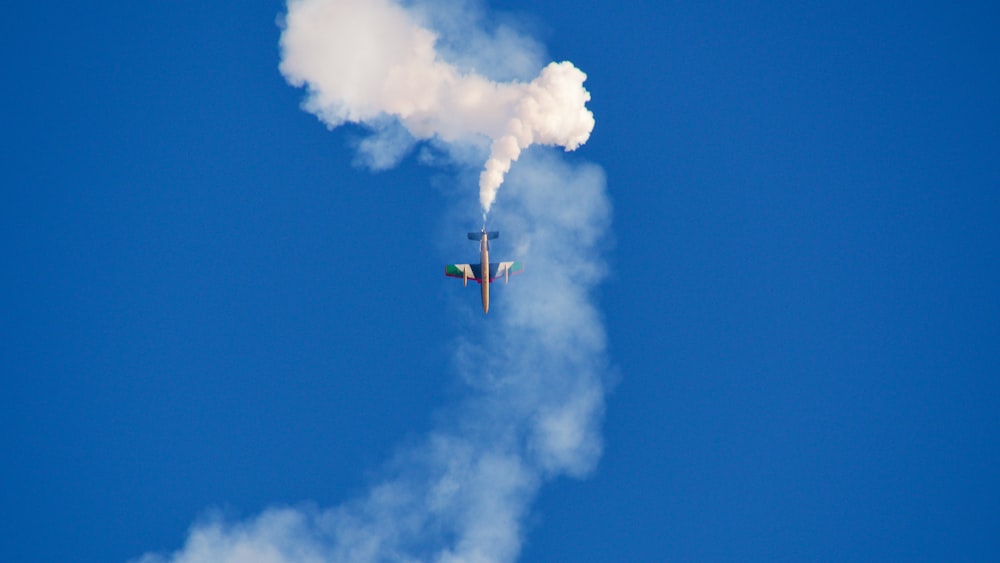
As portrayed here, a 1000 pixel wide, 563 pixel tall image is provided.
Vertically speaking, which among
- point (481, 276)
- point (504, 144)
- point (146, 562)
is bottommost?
point (146, 562)

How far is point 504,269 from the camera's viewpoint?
3989 inches

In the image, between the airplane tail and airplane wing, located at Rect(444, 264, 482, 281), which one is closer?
the airplane tail

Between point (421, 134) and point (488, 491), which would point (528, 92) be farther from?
point (488, 491)

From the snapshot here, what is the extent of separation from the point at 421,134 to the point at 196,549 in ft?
113

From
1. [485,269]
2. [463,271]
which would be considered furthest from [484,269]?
[463,271]

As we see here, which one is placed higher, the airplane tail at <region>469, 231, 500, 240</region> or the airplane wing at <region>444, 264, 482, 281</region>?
the airplane tail at <region>469, 231, 500, 240</region>

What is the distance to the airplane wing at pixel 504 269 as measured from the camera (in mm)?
100750

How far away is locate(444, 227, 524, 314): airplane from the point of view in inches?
3853

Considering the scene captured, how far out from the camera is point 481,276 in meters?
98.2

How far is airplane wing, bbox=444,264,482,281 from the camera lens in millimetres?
100125

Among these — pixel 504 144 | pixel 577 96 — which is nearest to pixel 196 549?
pixel 504 144

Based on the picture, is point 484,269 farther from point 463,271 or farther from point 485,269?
point 463,271

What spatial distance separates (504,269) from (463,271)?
304 cm

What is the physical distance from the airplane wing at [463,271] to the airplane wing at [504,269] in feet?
4.14
